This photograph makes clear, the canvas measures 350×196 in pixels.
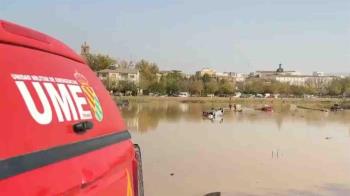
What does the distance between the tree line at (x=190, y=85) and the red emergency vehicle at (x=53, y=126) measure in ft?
260

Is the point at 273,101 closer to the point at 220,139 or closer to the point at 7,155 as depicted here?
the point at 220,139

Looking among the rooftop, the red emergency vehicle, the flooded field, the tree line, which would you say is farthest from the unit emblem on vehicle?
the rooftop

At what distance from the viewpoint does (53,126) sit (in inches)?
74.4

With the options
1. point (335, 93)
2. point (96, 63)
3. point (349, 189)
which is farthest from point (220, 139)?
point (335, 93)

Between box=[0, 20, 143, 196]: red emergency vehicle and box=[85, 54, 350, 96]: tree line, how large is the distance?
79.2 m

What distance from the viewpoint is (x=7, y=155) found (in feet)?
4.94

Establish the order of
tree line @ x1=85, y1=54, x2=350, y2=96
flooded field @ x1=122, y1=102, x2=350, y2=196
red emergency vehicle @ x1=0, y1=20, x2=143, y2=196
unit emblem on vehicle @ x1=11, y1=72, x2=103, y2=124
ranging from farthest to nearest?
tree line @ x1=85, y1=54, x2=350, y2=96
flooded field @ x1=122, y1=102, x2=350, y2=196
unit emblem on vehicle @ x1=11, y1=72, x2=103, y2=124
red emergency vehicle @ x1=0, y1=20, x2=143, y2=196

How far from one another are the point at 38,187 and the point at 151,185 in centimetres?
1399

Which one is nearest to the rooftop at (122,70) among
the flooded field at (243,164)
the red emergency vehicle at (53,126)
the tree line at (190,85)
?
the tree line at (190,85)

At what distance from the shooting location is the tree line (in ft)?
302

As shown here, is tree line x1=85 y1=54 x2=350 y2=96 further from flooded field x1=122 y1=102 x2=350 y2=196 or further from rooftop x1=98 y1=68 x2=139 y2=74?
flooded field x1=122 y1=102 x2=350 y2=196

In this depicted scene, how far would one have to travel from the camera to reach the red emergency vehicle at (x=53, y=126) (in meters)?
1.59

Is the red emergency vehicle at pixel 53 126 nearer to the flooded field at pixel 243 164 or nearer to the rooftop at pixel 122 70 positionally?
the flooded field at pixel 243 164

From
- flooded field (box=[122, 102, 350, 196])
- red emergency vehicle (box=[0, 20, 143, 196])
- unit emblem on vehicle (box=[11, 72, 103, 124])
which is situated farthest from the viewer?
flooded field (box=[122, 102, 350, 196])
